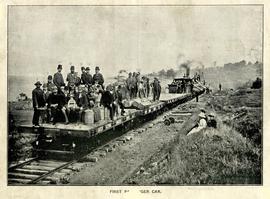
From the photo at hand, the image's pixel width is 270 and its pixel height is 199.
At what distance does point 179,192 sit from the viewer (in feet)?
8.13

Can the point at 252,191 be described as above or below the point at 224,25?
Result: below

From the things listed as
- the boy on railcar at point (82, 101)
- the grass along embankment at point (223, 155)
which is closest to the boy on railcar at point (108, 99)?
the boy on railcar at point (82, 101)

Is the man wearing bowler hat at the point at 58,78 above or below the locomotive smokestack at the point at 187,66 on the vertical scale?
below

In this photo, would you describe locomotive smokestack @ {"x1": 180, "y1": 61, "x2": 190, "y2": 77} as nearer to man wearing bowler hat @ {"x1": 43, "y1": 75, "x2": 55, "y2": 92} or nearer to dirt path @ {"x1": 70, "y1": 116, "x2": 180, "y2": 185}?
dirt path @ {"x1": 70, "y1": 116, "x2": 180, "y2": 185}

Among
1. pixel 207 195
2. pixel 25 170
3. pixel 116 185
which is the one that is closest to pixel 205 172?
pixel 207 195

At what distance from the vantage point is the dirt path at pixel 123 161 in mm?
2484

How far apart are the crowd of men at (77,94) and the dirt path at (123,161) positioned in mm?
223

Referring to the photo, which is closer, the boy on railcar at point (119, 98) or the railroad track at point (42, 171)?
the railroad track at point (42, 171)

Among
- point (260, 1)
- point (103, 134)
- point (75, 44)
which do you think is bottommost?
point (103, 134)

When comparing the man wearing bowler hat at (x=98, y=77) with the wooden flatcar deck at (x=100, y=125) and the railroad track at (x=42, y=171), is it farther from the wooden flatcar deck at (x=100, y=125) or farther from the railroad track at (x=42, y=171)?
the railroad track at (x=42, y=171)

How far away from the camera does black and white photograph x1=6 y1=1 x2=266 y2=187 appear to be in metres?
2.49

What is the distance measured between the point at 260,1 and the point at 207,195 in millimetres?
1272

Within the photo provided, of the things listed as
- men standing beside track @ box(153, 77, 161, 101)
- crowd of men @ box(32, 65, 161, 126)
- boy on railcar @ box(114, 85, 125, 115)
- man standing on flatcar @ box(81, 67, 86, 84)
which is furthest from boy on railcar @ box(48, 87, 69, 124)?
men standing beside track @ box(153, 77, 161, 101)

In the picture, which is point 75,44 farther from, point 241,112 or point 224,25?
point 241,112
